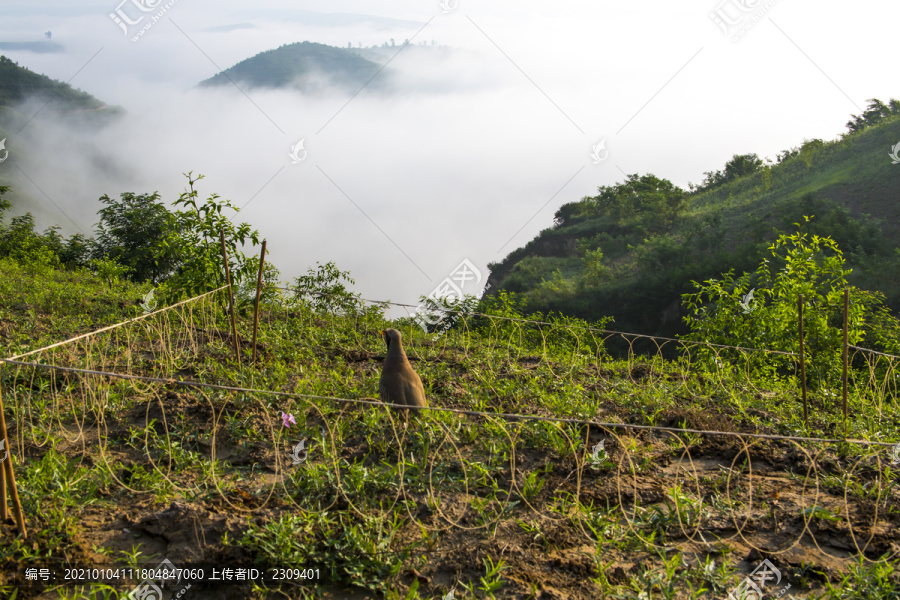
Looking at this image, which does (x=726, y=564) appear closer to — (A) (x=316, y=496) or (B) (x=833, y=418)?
(A) (x=316, y=496)

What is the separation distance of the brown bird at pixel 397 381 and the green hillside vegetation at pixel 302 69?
4573 inches

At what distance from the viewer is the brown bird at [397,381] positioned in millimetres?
4602

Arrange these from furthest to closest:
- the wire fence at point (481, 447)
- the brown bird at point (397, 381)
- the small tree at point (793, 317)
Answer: the small tree at point (793, 317) → the brown bird at point (397, 381) → the wire fence at point (481, 447)

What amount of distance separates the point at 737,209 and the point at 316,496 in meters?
31.0

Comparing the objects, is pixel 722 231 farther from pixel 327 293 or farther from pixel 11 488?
pixel 11 488

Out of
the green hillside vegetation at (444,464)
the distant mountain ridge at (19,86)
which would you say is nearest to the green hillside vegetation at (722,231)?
the green hillside vegetation at (444,464)

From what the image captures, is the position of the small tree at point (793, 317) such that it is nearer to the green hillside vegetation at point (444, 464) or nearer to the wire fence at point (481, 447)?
the green hillside vegetation at point (444, 464)

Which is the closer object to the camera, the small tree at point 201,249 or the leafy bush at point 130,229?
the small tree at point 201,249

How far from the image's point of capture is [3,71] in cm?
7469

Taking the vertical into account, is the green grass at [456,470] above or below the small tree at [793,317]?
below

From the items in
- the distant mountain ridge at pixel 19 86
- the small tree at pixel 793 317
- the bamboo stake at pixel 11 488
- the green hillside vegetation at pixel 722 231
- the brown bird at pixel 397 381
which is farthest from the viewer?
the distant mountain ridge at pixel 19 86

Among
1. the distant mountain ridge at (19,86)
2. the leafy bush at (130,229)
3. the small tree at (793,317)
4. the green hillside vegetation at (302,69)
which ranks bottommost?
the small tree at (793,317)

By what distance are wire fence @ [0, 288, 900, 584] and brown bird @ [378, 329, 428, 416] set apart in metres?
0.15

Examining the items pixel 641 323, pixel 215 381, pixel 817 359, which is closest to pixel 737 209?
pixel 641 323
